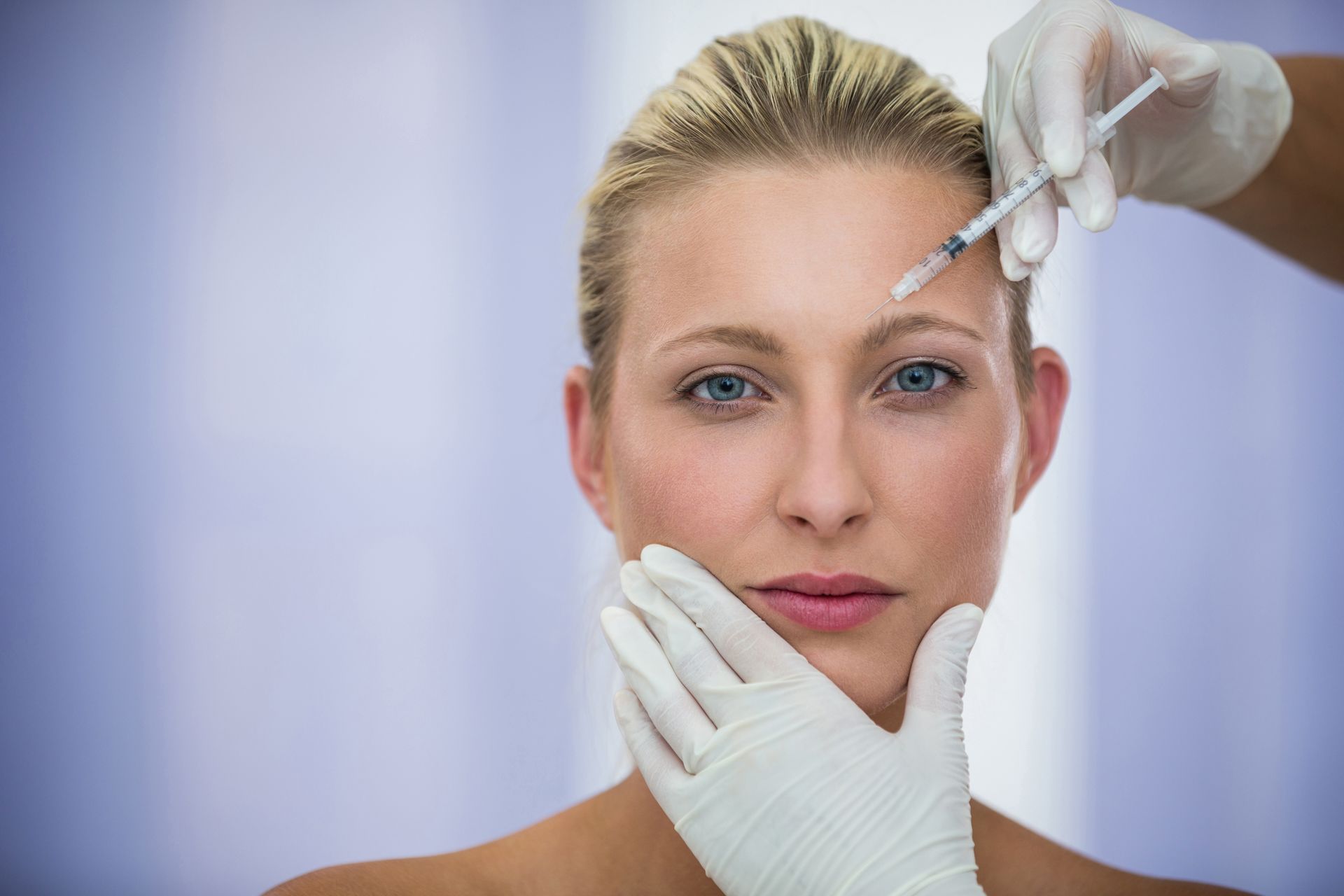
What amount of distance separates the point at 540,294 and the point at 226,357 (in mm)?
733

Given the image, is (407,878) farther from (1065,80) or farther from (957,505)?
(1065,80)

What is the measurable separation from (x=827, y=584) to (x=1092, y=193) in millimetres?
696

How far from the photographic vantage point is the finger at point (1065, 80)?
1.53 metres

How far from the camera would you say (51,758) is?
239 centimetres

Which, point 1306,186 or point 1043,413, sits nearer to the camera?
point 1043,413

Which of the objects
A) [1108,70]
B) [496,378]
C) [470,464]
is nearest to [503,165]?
[496,378]

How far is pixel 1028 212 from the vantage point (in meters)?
1.61

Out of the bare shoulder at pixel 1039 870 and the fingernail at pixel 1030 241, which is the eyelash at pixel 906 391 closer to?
the fingernail at pixel 1030 241

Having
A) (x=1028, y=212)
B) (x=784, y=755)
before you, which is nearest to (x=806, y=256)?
(x=1028, y=212)

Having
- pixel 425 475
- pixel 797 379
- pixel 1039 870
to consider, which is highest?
pixel 425 475

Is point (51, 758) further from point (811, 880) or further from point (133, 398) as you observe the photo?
point (811, 880)

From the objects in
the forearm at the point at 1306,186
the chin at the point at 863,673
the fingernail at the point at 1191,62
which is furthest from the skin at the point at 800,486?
the forearm at the point at 1306,186

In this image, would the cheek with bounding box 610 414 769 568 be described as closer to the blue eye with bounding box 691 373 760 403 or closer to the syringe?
the blue eye with bounding box 691 373 760 403

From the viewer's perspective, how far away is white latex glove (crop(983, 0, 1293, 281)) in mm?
1586
